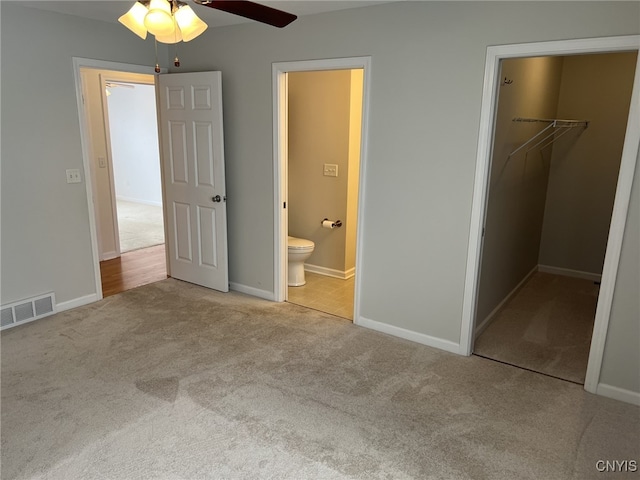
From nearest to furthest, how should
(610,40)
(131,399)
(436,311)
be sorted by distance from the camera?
(610,40) → (131,399) → (436,311)

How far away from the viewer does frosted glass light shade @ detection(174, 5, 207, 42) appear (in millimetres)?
2059

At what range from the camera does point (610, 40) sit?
2.32m

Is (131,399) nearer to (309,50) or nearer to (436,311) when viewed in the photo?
(436,311)

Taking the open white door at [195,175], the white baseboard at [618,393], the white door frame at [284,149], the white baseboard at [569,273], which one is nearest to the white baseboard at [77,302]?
the open white door at [195,175]

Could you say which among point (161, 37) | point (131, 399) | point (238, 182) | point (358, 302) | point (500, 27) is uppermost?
point (500, 27)

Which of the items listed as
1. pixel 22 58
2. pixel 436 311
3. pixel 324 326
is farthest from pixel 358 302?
pixel 22 58

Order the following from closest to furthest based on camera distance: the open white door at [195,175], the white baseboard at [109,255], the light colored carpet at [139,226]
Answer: the open white door at [195,175], the white baseboard at [109,255], the light colored carpet at [139,226]

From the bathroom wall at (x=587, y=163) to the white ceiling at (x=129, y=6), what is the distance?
2.90 meters

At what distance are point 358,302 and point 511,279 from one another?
5.56 ft

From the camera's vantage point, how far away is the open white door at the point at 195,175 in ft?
12.8

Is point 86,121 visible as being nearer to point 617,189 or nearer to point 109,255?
point 109,255

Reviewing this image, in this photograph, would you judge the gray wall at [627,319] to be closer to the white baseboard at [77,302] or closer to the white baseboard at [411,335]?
the white baseboard at [411,335]

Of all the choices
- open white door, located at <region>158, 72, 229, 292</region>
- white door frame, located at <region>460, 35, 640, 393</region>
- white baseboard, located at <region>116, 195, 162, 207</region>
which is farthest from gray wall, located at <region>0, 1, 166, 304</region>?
white baseboard, located at <region>116, 195, 162, 207</region>

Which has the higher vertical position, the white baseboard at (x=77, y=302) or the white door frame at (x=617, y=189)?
the white door frame at (x=617, y=189)
